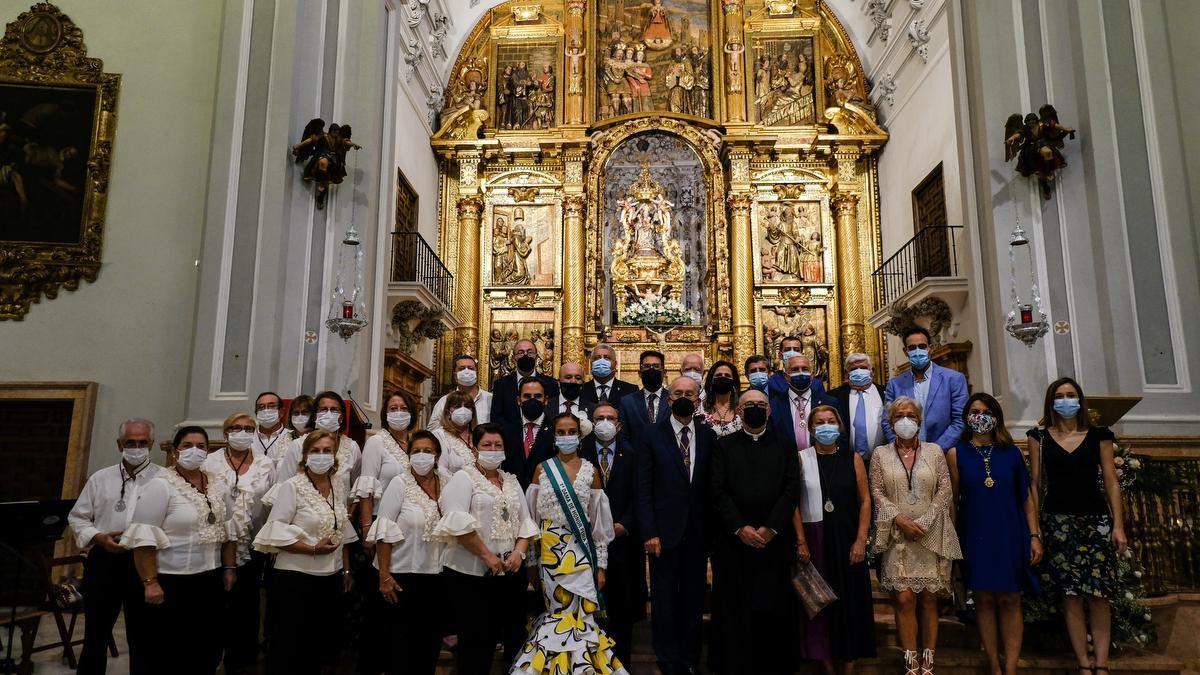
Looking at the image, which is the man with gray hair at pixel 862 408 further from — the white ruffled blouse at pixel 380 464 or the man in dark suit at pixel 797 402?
the white ruffled blouse at pixel 380 464

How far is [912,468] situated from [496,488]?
A: 7.92 feet

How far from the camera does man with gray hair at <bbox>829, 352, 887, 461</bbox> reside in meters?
5.61

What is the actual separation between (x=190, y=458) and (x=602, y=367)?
9.12 ft

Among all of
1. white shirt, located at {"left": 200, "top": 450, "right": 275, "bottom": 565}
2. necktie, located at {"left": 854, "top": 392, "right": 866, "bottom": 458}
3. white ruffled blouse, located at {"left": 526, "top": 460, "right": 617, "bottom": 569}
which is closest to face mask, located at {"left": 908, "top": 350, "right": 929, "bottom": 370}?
necktie, located at {"left": 854, "top": 392, "right": 866, "bottom": 458}

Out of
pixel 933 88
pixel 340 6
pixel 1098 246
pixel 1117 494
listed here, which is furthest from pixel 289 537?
pixel 933 88

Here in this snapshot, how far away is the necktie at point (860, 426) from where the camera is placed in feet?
18.4

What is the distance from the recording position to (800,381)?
5.64 m

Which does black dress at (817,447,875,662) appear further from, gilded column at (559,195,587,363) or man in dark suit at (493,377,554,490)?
gilded column at (559,195,587,363)

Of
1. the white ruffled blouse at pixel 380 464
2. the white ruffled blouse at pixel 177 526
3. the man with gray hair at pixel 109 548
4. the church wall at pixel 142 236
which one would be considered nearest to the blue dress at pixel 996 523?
the white ruffled blouse at pixel 380 464

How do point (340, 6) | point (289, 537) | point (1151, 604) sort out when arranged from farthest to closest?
point (340, 6), point (1151, 604), point (289, 537)

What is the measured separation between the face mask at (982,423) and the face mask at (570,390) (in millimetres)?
2637

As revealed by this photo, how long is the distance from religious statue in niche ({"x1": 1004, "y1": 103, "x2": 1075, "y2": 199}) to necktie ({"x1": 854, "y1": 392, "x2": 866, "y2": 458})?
3.72 m

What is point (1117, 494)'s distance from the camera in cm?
488

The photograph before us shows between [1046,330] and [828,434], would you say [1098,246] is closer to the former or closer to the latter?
[1046,330]
